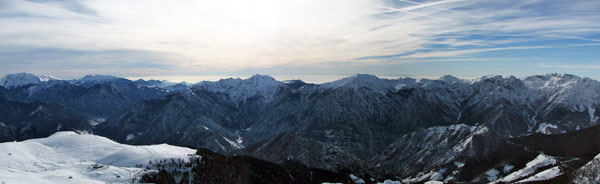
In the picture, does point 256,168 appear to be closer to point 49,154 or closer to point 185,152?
point 185,152

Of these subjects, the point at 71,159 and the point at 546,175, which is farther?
the point at 546,175

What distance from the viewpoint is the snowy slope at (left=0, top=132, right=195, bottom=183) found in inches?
3061

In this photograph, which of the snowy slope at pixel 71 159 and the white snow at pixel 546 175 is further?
the white snow at pixel 546 175

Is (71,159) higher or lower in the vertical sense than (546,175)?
higher

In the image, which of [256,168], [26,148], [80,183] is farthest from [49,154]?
[256,168]

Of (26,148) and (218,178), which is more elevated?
(26,148)

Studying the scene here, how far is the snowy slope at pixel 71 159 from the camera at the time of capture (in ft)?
255

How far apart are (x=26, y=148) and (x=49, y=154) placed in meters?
7.83

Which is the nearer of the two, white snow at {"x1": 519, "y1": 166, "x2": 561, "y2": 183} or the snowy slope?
the snowy slope

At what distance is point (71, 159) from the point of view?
9612 cm

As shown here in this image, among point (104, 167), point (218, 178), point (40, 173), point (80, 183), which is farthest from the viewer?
point (218, 178)

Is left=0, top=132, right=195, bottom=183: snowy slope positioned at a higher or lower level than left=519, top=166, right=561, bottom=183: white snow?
higher

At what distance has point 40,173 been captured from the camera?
8019 cm

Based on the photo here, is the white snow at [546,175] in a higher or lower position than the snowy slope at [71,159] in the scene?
lower
